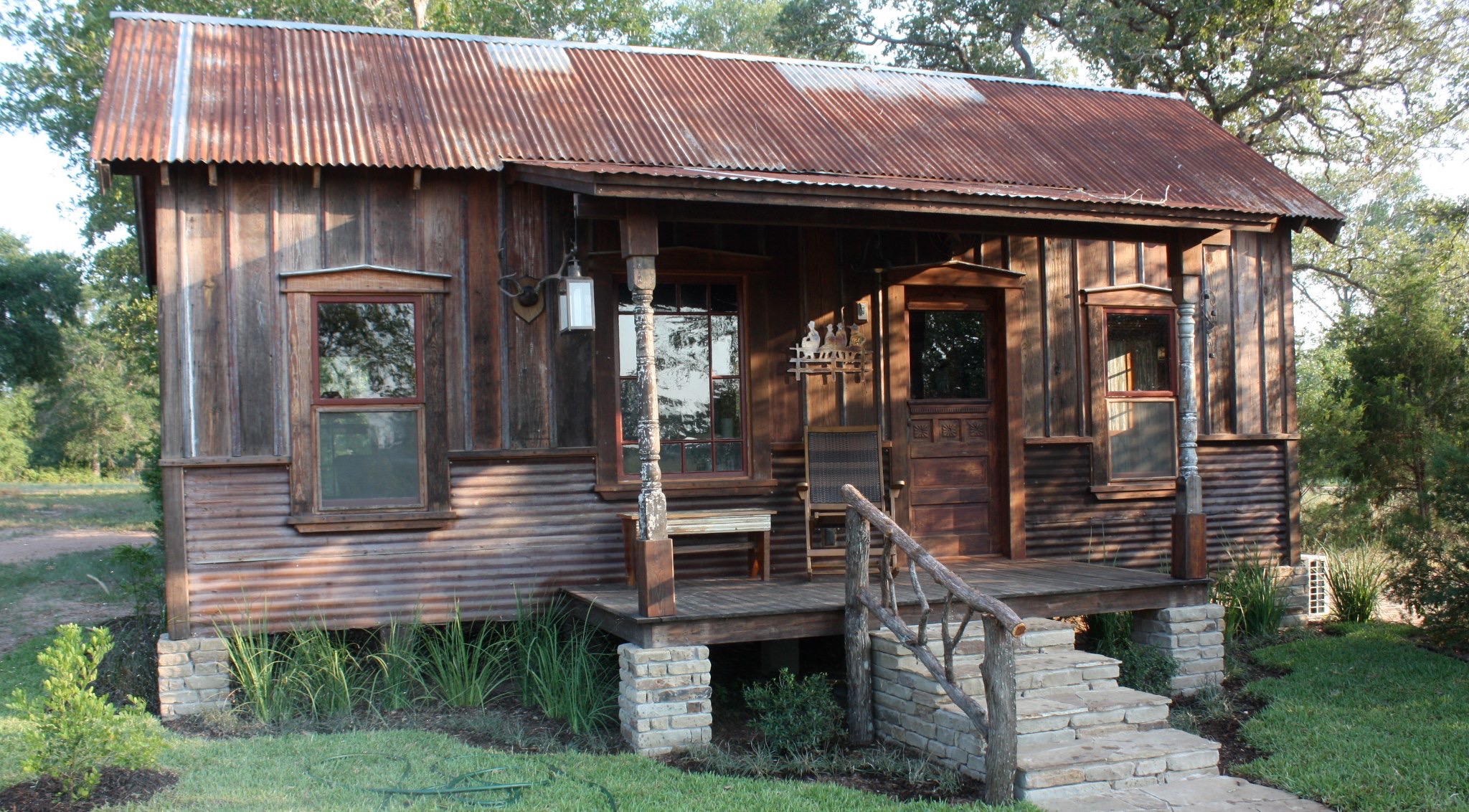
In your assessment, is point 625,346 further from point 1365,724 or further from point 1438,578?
point 1438,578

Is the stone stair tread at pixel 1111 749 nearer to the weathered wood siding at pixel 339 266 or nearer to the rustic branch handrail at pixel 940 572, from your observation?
the rustic branch handrail at pixel 940 572

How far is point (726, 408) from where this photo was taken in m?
8.88

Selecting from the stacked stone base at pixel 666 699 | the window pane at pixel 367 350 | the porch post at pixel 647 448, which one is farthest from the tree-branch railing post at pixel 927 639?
the window pane at pixel 367 350

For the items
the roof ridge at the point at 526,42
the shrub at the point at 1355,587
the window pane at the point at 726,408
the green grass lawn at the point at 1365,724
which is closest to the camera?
the green grass lawn at the point at 1365,724

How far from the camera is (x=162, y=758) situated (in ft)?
20.2

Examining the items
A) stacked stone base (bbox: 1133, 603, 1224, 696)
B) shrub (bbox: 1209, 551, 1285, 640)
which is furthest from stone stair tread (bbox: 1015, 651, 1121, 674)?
shrub (bbox: 1209, 551, 1285, 640)

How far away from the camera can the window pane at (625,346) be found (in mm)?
8586

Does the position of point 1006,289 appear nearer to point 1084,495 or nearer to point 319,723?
point 1084,495

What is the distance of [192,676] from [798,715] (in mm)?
3908

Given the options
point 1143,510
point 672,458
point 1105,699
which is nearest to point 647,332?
point 672,458

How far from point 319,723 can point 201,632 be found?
110 cm

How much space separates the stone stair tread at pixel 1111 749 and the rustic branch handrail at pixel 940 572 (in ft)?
2.29

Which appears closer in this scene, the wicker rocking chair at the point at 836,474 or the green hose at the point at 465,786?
the green hose at the point at 465,786

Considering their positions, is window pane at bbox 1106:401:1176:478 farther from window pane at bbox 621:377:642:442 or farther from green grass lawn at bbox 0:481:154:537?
green grass lawn at bbox 0:481:154:537
